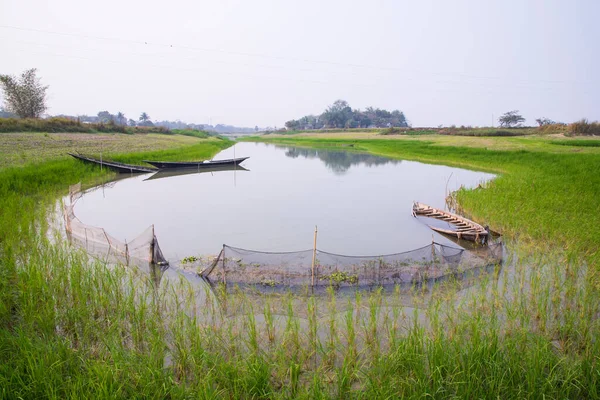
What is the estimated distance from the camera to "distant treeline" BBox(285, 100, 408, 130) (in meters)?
105

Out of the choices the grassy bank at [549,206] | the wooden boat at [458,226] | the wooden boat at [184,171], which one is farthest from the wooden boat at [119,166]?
the grassy bank at [549,206]

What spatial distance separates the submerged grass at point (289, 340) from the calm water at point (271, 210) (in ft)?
9.30

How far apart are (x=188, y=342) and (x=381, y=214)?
901cm

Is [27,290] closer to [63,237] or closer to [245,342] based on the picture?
Result: [245,342]

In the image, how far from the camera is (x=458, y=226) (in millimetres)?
9969

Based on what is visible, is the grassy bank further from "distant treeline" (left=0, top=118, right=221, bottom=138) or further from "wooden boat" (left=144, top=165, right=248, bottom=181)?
"distant treeline" (left=0, top=118, right=221, bottom=138)

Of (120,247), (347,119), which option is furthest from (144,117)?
(120,247)

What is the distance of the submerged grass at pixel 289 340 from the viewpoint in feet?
10.6

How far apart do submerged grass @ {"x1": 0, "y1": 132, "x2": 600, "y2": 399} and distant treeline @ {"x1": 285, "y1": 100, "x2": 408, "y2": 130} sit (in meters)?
98.8

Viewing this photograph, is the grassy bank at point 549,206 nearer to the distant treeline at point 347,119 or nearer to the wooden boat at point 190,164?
the wooden boat at point 190,164

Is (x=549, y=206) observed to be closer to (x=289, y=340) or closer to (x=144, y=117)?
(x=289, y=340)

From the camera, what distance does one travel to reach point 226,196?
50.9 ft

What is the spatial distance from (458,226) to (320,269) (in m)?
5.28

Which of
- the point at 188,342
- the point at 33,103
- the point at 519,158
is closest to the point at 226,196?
the point at 188,342
